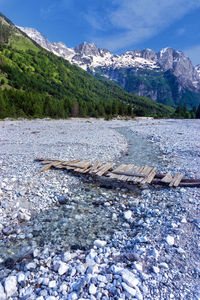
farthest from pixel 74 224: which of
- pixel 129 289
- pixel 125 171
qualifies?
pixel 125 171

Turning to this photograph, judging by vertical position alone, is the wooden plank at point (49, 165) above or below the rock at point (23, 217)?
above

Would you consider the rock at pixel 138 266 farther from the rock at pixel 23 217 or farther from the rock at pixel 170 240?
the rock at pixel 23 217

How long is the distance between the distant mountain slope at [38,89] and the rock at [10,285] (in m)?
55.5

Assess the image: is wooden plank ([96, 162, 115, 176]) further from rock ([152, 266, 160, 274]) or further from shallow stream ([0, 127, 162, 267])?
rock ([152, 266, 160, 274])

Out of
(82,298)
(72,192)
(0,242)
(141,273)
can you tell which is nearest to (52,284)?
(82,298)

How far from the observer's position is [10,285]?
3898 millimetres

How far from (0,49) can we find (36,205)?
152343mm

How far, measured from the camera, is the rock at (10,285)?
3.80 meters

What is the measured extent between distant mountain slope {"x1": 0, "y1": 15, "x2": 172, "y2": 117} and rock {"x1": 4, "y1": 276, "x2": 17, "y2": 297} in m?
55.5

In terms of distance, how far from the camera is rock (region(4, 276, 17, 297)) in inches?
150

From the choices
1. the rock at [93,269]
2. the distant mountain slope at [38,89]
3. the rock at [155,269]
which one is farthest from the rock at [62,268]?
the distant mountain slope at [38,89]

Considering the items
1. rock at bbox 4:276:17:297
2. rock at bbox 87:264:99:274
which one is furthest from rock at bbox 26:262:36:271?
rock at bbox 87:264:99:274

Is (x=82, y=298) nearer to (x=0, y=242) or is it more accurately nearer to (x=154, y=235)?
(x=154, y=235)

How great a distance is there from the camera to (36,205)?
7496 millimetres
